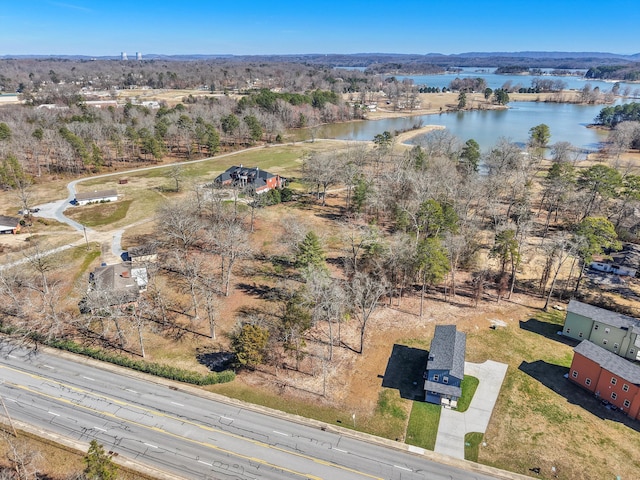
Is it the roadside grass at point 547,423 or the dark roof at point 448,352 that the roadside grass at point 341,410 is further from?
the roadside grass at point 547,423

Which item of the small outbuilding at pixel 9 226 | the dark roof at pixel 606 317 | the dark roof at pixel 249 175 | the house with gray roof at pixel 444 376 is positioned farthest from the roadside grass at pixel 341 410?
the dark roof at pixel 249 175

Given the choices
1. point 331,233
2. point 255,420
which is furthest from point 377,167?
point 255,420

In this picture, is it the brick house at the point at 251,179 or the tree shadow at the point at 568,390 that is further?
the brick house at the point at 251,179

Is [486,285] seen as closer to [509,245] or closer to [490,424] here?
[509,245]

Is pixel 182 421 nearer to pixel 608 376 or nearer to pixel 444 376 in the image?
pixel 444 376

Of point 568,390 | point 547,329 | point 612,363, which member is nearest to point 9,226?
point 547,329

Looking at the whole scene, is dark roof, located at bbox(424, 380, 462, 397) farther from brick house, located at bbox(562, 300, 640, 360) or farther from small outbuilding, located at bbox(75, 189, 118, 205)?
small outbuilding, located at bbox(75, 189, 118, 205)
